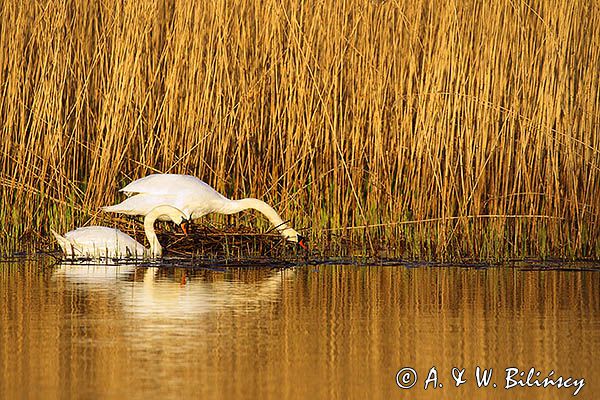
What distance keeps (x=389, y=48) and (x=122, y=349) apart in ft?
16.4

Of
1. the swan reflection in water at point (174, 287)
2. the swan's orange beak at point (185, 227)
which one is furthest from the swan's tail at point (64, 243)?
the swan's orange beak at point (185, 227)

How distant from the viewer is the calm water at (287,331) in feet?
16.0

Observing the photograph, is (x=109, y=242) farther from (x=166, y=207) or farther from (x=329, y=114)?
(x=329, y=114)

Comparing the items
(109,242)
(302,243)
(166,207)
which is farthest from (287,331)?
(166,207)

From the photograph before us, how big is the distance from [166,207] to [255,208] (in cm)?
64

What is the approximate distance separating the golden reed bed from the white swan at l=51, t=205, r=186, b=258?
829 mm

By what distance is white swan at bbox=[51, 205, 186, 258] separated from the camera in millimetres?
8727

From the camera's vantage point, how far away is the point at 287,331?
6.01 meters

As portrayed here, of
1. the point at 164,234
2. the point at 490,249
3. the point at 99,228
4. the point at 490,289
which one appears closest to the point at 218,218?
the point at 164,234

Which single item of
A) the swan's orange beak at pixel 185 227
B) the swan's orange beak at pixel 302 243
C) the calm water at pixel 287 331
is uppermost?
the swan's orange beak at pixel 185 227

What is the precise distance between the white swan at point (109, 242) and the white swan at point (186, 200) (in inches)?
4.2

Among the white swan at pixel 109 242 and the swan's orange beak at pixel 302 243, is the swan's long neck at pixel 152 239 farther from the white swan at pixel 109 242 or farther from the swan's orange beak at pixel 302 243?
the swan's orange beak at pixel 302 243

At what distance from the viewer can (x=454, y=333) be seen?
19.7ft

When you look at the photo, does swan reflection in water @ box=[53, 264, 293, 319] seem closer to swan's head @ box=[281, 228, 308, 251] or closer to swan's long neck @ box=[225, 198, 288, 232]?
swan's head @ box=[281, 228, 308, 251]
